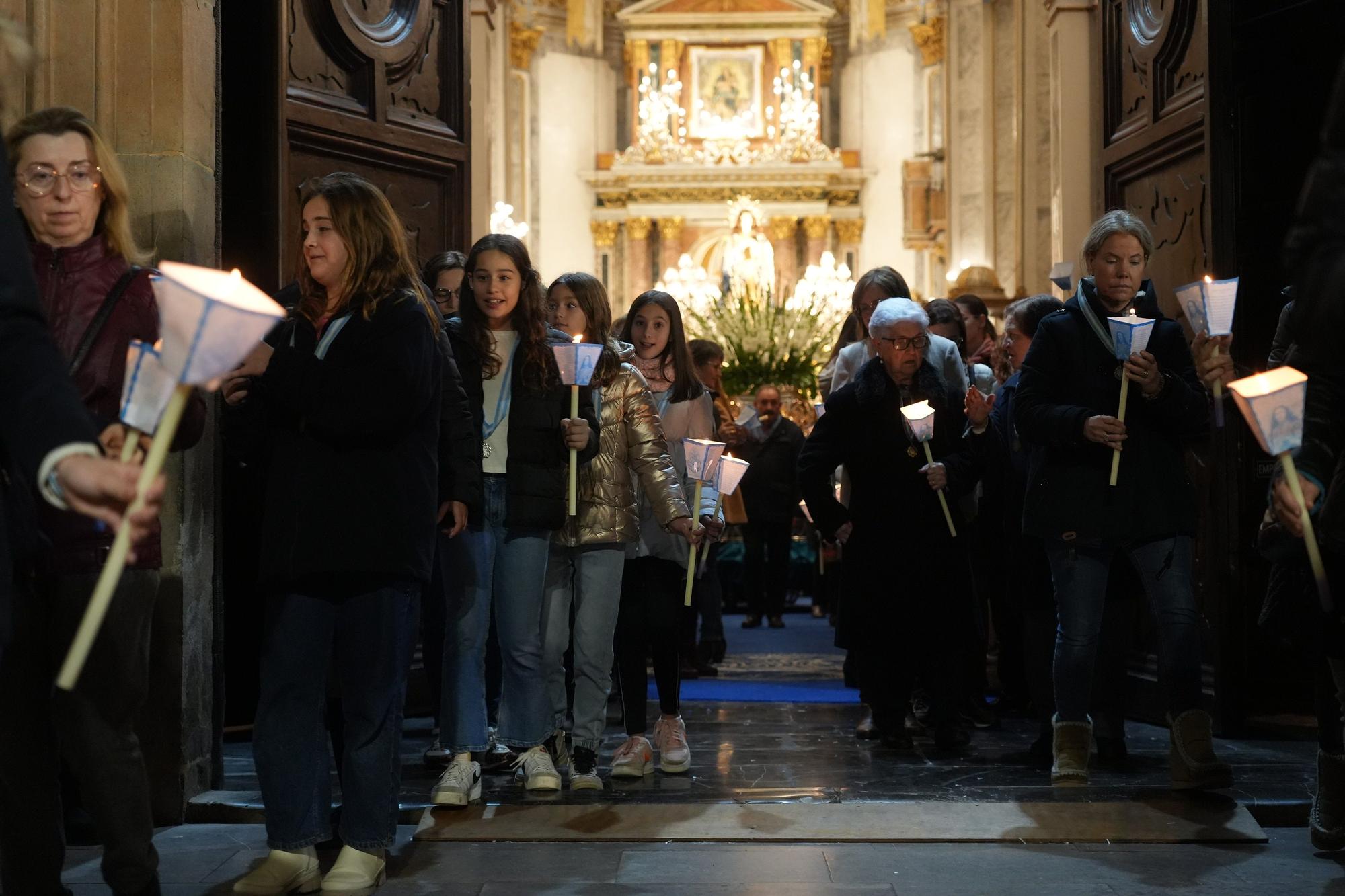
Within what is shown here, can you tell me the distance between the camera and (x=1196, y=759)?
4691 mm

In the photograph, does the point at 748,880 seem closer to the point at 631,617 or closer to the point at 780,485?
the point at 631,617

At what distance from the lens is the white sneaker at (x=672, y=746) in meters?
5.33

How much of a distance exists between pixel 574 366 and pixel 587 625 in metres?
0.88

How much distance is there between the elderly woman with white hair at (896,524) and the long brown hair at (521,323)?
1.33 meters

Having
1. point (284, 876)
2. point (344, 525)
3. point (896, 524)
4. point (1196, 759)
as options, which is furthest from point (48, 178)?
point (1196, 759)

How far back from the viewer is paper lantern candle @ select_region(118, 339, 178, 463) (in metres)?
2.34

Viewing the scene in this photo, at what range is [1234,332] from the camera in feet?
19.9

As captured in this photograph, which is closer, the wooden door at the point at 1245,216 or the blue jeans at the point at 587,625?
the blue jeans at the point at 587,625

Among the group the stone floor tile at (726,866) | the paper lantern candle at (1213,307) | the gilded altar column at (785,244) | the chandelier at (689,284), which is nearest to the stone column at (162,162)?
the stone floor tile at (726,866)

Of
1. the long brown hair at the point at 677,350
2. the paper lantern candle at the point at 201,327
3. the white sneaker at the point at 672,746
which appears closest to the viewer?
the paper lantern candle at the point at 201,327

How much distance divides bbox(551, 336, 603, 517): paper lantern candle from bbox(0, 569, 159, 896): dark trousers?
1.78 metres

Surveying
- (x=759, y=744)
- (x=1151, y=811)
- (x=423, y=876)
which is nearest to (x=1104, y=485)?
(x=1151, y=811)

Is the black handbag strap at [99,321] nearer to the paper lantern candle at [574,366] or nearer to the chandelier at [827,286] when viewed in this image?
the paper lantern candle at [574,366]

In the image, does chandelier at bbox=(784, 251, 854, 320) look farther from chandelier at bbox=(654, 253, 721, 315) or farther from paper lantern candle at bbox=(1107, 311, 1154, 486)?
paper lantern candle at bbox=(1107, 311, 1154, 486)
